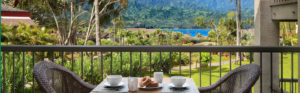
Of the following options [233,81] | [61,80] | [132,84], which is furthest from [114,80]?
[233,81]

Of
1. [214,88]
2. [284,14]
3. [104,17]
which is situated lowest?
[214,88]

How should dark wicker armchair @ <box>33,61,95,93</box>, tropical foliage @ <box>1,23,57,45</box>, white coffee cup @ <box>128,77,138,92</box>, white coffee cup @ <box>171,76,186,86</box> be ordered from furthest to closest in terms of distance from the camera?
1. tropical foliage @ <box>1,23,57,45</box>
2. dark wicker armchair @ <box>33,61,95,93</box>
3. white coffee cup @ <box>171,76,186,86</box>
4. white coffee cup @ <box>128,77,138,92</box>

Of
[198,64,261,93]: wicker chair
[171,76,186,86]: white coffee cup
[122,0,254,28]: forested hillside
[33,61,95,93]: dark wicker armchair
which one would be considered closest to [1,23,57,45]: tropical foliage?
[33,61,95,93]: dark wicker armchair

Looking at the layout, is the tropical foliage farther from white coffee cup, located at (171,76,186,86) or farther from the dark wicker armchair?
white coffee cup, located at (171,76,186,86)

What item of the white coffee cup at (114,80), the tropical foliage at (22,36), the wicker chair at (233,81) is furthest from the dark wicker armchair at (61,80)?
the tropical foliage at (22,36)

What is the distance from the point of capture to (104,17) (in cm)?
3412

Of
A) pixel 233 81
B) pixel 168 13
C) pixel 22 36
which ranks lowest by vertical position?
pixel 233 81

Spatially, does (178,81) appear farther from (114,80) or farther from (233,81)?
(233,81)

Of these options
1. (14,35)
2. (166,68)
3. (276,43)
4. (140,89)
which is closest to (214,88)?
(140,89)

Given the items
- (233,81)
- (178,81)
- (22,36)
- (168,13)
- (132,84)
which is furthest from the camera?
(168,13)

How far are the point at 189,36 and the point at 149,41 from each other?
6.81 m

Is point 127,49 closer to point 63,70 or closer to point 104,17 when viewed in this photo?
point 63,70

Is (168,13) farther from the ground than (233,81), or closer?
farther from the ground

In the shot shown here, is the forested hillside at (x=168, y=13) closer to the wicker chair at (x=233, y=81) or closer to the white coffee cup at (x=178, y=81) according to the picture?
the wicker chair at (x=233, y=81)
